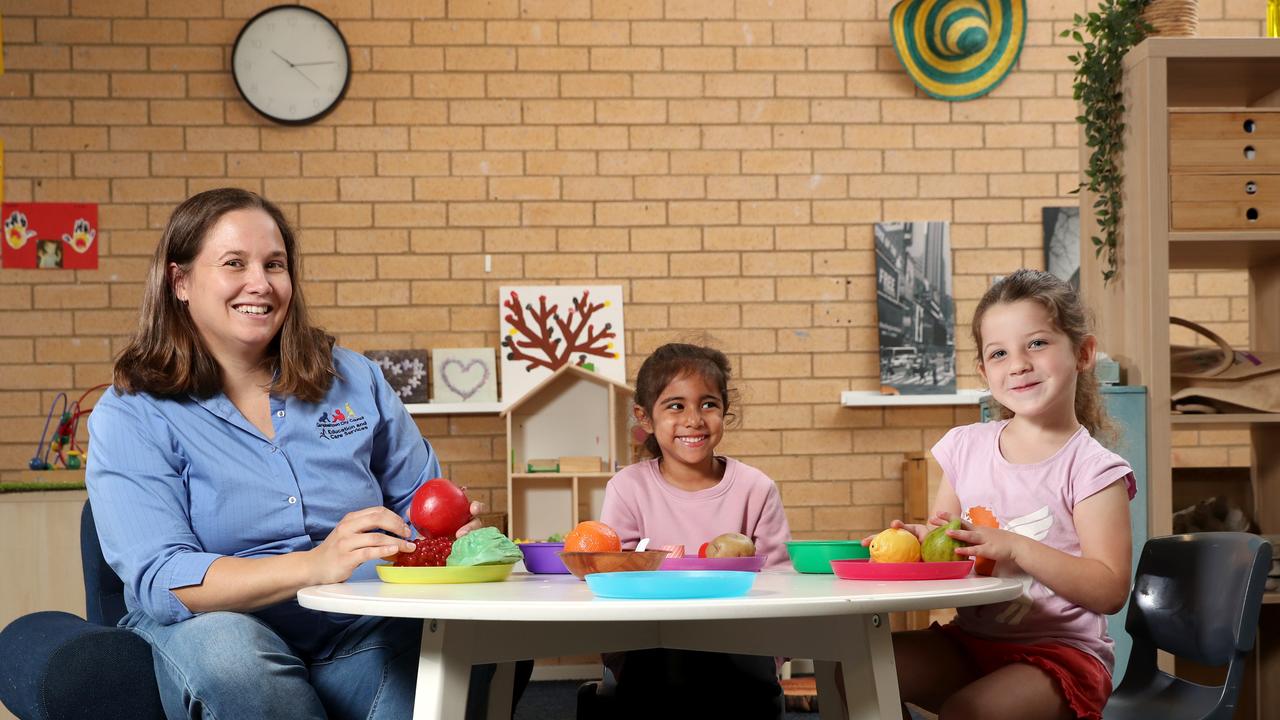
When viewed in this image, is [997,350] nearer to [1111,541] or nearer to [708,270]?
[1111,541]

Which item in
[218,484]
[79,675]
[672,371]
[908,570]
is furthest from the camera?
[672,371]

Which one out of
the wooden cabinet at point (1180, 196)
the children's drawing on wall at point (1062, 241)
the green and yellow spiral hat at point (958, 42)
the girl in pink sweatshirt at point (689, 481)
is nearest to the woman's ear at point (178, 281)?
the girl in pink sweatshirt at point (689, 481)

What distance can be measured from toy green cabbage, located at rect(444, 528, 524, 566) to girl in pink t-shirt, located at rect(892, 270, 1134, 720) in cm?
64

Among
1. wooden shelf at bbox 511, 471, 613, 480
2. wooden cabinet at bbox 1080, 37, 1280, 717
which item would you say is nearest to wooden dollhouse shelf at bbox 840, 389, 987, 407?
wooden shelf at bbox 511, 471, 613, 480

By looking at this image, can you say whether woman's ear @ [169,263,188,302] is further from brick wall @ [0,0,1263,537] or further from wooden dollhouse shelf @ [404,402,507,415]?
brick wall @ [0,0,1263,537]

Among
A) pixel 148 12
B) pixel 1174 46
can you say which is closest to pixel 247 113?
pixel 148 12

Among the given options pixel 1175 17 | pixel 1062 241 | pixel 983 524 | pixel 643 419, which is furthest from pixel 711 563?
pixel 1062 241

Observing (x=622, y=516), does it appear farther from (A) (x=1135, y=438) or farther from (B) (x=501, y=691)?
(A) (x=1135, y=438)

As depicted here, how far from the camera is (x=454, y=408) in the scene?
472 centimetres

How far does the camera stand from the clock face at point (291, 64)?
4.75 m

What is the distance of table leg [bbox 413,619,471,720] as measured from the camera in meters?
1.53

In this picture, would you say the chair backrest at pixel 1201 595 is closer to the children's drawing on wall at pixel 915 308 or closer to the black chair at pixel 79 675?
the black chair at pixel 79 675

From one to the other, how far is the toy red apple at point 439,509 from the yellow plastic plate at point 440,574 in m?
0.11

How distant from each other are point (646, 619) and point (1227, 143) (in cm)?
239
